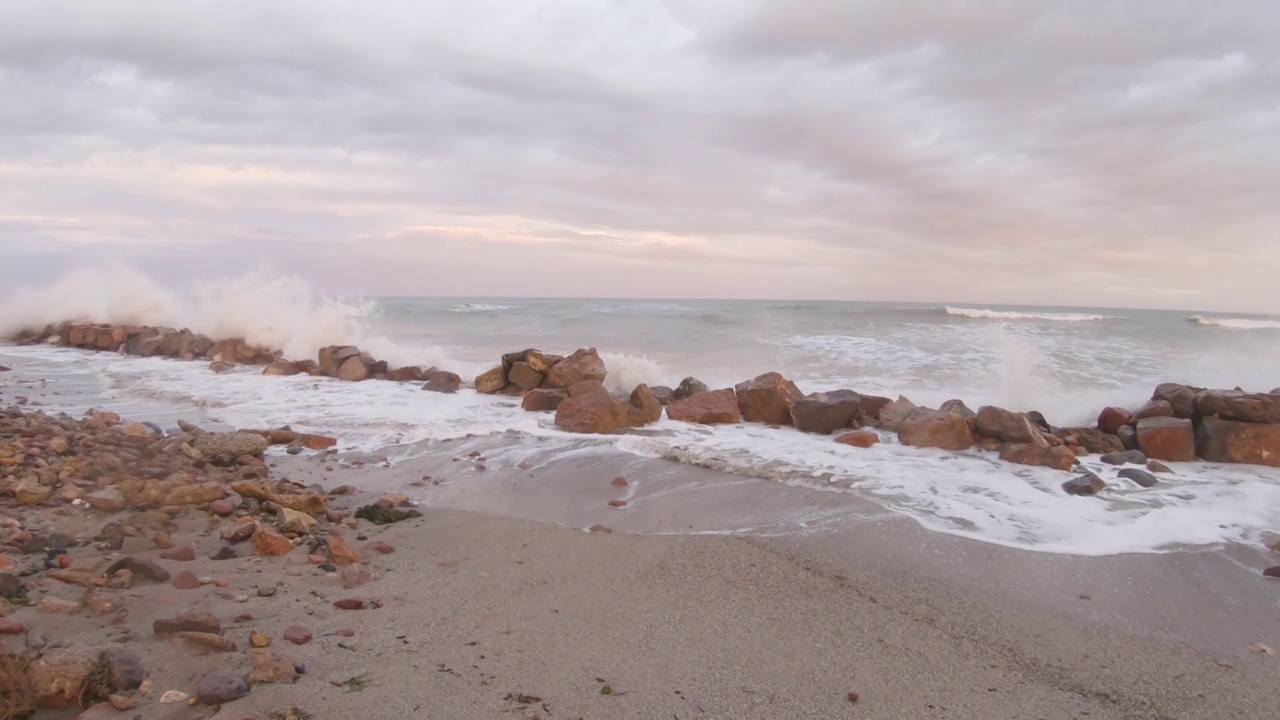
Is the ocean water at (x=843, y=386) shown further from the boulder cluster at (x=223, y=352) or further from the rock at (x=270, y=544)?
the rock at (x=270, y=544)

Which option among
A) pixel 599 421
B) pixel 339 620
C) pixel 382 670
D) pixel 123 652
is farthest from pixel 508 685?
pixel 599 421

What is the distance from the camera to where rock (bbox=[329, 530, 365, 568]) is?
353 cm

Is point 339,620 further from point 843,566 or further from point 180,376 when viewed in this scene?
point 180,376

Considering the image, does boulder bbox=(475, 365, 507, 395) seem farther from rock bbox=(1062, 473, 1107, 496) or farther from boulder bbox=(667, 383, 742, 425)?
rock bbox=(1062, 473, 1107, 496)

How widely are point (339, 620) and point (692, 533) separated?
2.02 m

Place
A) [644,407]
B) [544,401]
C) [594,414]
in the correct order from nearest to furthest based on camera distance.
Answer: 1. [594,414]
2. [644,407]
3. [544,401]

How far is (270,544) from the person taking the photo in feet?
11.8

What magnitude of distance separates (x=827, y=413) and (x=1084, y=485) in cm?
235

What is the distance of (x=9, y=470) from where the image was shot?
4516mm

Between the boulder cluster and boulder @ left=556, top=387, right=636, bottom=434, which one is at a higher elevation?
the boulder cluster

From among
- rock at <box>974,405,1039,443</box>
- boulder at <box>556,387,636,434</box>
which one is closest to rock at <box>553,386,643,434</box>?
boulder at <box>556,387,636,434</box>

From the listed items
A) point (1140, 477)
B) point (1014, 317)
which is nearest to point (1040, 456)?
point (1140, 477)

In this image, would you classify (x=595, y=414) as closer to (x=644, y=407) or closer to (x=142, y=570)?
(x=644, y=407)

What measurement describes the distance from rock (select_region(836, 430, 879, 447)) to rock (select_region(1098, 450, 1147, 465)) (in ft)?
6.20
